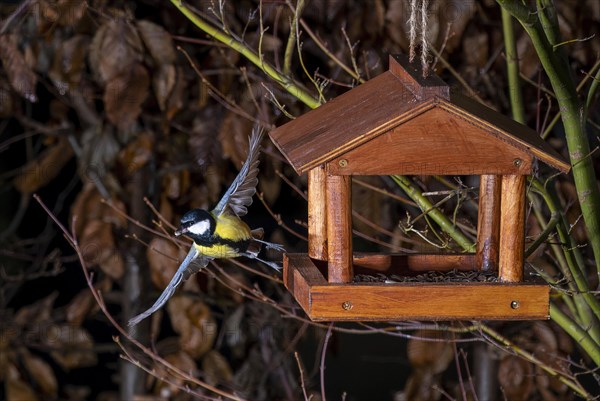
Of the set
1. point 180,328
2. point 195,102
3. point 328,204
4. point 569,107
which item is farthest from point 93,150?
point 569,107

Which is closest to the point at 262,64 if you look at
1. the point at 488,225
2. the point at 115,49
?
the point at 488,225

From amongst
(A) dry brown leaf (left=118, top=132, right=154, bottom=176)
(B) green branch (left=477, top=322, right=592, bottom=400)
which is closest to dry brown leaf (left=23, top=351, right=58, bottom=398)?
(A) dry brown leaf (left=118, top=132, right=154, bottom=176)

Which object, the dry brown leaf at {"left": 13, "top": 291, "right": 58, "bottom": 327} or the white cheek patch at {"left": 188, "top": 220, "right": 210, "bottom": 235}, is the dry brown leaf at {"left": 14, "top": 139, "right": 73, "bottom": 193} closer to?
the dry brown leaf at {"left": 13, "top": 291, "right": 58, "bottom": 327}

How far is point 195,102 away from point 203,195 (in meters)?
0.31

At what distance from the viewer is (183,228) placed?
1806mm

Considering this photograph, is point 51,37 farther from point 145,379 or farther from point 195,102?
point 145,379

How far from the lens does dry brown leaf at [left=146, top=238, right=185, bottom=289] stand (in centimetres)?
274

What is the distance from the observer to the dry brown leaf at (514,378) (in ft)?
9.25

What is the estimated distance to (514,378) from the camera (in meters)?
2.82

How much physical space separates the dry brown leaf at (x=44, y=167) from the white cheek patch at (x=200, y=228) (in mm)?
1292

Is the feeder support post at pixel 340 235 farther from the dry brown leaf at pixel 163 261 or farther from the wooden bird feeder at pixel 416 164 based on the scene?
the dry brown leaf at pixel 163 261

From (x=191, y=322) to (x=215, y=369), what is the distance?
0.19m

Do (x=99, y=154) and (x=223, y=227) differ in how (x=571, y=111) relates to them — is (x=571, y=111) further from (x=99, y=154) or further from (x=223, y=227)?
(x=99, y=154)

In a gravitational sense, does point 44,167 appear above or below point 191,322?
above
